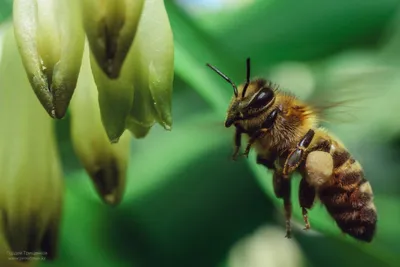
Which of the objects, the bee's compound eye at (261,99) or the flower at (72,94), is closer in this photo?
the flower at (72,94)

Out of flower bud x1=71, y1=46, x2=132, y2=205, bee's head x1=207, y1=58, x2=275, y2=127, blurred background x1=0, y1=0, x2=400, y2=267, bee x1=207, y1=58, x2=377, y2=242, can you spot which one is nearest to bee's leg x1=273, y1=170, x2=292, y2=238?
bee x1=207, y1=58, x2=377, y2=242

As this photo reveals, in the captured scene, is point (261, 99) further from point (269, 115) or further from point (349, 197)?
point (349, 197)

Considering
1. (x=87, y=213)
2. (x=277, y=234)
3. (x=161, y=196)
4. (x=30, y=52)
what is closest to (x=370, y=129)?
(x=277, y=234)

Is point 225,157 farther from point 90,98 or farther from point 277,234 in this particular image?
point 90,98

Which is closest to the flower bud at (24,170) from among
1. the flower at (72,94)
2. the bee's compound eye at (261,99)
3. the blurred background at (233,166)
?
the flower at (72,94)

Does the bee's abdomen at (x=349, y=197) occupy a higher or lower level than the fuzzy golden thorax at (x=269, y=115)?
lower

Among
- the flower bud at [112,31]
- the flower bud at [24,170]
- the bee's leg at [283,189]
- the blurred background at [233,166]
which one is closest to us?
the flower bud at [112,31]

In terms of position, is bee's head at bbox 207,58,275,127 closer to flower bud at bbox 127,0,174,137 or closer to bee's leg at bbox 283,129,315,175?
bee's leg at bbox 283,129,315,175

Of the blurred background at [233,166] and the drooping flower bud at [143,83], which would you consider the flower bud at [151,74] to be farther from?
the blurred background at [233,166]
